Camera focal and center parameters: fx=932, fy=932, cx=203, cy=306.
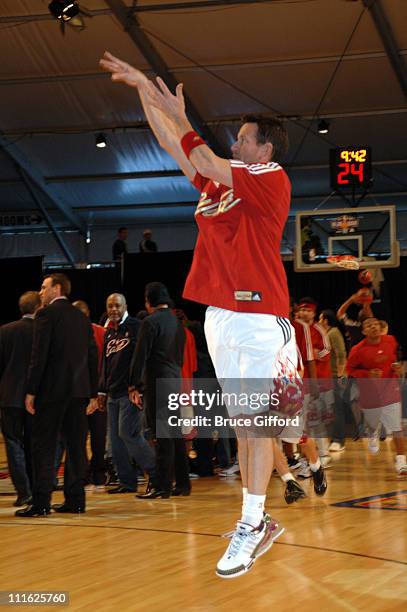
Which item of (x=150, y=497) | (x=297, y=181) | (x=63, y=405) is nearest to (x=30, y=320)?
(x=63, y=405)

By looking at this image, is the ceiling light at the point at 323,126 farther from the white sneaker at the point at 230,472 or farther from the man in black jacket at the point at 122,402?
the man in black jacket at the point at 122,402

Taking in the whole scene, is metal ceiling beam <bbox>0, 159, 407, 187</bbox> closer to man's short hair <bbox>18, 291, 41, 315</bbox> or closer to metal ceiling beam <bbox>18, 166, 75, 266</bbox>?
metal ceiling beam <bbox>18, 166, 75, 266</bbox>

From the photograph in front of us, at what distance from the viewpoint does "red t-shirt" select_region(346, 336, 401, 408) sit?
10.0m

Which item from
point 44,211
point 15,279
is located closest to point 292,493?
point 15,279

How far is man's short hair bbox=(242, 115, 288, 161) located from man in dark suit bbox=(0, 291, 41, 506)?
4593 millimetres

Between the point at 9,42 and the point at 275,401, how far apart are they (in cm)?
1164

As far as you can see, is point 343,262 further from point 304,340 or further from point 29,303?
point 29,303

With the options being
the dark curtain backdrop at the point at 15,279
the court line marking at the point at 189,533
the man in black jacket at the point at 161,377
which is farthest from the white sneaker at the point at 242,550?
the dark curtain backdrop at the point at 15,279

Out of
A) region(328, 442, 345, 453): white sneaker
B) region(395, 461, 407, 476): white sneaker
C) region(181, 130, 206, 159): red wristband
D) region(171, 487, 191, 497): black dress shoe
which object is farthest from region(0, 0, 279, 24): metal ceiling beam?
region(181, 130, 206, 159): red wristband

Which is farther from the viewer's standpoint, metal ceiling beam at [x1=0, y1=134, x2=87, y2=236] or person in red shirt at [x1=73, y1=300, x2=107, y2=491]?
metal ceiling beam at [x1=0, y1=134, x2=87, y2=236]

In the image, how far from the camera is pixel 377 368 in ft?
33.2

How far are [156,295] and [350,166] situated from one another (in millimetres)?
7493

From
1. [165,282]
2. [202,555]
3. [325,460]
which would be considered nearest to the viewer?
[202,555]

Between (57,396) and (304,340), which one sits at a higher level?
(304,340)
